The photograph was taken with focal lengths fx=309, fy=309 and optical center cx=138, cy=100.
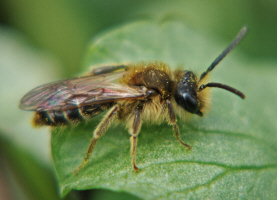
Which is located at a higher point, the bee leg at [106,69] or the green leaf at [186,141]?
the bee leg at [106,69]

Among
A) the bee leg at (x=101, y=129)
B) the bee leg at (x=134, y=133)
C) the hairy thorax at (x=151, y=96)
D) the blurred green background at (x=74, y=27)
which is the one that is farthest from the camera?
the blurred green background at (x=74, y=27)

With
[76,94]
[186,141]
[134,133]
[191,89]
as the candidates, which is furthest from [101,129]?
[191,89]

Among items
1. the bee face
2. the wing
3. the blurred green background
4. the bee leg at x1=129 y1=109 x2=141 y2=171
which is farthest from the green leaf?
the blurred green background

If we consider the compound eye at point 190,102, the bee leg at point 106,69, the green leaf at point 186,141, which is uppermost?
the bee leg at point 106,69

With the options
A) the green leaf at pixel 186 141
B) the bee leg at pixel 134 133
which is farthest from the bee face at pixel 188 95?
the bee leg at pixel 134 133

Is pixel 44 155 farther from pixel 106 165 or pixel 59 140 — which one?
pixel 106 165

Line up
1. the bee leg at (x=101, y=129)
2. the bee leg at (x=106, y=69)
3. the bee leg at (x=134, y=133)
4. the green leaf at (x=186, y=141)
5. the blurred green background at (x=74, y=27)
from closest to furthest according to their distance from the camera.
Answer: the green leaf at (x=186, y=141) < the bee leg at (x=134, y=133) < the bee leg at (x=101, y=129) < the bee leg at (x=106, y=69) < the blurred green background at (x=74, y=27)

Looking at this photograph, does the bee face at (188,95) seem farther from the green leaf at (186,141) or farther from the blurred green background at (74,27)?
the blurred green background at (74,27)

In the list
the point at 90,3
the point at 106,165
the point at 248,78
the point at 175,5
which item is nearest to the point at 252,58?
the point at 248,78

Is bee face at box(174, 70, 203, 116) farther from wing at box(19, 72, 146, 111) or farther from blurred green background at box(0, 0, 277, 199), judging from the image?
blurred green background at box(0, 0, 277, 199)
